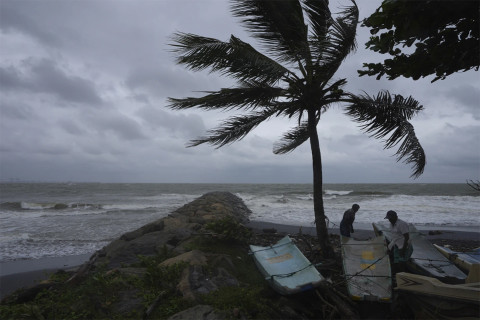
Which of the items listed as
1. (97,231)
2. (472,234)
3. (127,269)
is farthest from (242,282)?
(472,234)

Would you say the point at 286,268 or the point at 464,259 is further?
the point at 464,259

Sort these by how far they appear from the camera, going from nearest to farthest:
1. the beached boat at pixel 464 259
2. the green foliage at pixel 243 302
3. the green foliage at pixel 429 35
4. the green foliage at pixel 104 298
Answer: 1. the green foliage at pixel 429 35
2. the green foliage at pixel 243 302
3. the green foliage at pixel 104 298
4. the beached boat at pixel 464 259

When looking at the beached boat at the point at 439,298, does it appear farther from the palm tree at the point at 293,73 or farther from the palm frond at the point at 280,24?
the palm frond at the point at 280,24

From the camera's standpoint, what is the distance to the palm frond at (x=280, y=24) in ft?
15.5

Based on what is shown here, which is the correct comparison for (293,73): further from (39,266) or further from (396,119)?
(39,266)

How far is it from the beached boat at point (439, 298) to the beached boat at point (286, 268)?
1.36 meters

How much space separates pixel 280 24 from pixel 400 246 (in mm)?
5167

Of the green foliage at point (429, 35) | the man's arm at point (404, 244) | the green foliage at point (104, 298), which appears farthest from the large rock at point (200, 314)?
the man's arm at point (404, 244)

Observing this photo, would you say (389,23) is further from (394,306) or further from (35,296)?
(35,296)

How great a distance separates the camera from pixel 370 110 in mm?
5461

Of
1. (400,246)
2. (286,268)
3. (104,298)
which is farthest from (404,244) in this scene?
(104,298)

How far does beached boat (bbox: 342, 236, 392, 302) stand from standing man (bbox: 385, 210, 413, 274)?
325 millimetres

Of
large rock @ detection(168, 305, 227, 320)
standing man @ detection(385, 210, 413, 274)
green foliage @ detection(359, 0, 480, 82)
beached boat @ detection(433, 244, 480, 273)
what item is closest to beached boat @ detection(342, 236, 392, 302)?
standing man @ detection(385, 210, 413, 274)

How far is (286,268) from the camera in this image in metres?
5.69
